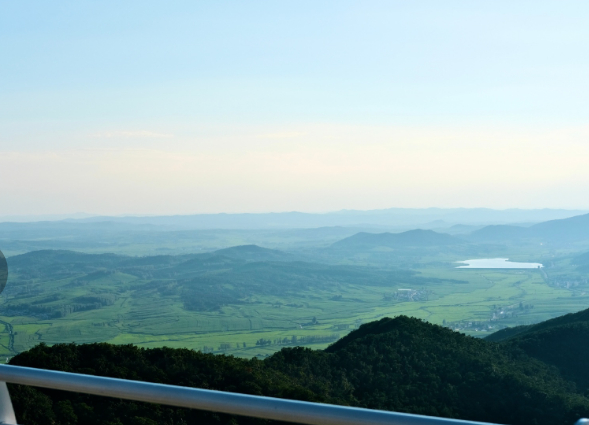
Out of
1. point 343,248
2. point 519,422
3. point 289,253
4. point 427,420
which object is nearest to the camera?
point 427,420

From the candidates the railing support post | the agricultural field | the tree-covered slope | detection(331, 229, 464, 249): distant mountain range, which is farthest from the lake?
the railing support post

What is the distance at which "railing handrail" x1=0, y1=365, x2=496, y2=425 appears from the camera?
5.44 ft

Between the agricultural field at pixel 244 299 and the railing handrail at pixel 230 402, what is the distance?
101ft

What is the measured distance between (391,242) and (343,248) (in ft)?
36.2

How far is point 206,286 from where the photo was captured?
226 feet

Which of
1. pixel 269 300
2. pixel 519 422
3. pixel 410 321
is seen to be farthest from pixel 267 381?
pixel 269 300

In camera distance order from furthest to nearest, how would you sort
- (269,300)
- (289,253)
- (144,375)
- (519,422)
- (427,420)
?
(289,253) → (269,300) → (519,422) → (144,375) → (427,420)

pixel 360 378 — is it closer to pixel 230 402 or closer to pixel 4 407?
pixel 4 407

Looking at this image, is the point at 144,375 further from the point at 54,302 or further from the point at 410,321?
the point at 54,302

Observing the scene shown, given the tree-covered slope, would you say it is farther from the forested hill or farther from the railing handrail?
the railing handrail

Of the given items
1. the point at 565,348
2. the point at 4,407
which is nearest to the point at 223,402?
the point at 4,407

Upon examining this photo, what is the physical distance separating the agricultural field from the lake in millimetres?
3440

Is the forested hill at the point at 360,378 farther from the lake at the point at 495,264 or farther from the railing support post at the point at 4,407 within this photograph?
the lake at the point at 495,264

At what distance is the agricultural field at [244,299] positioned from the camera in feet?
138
